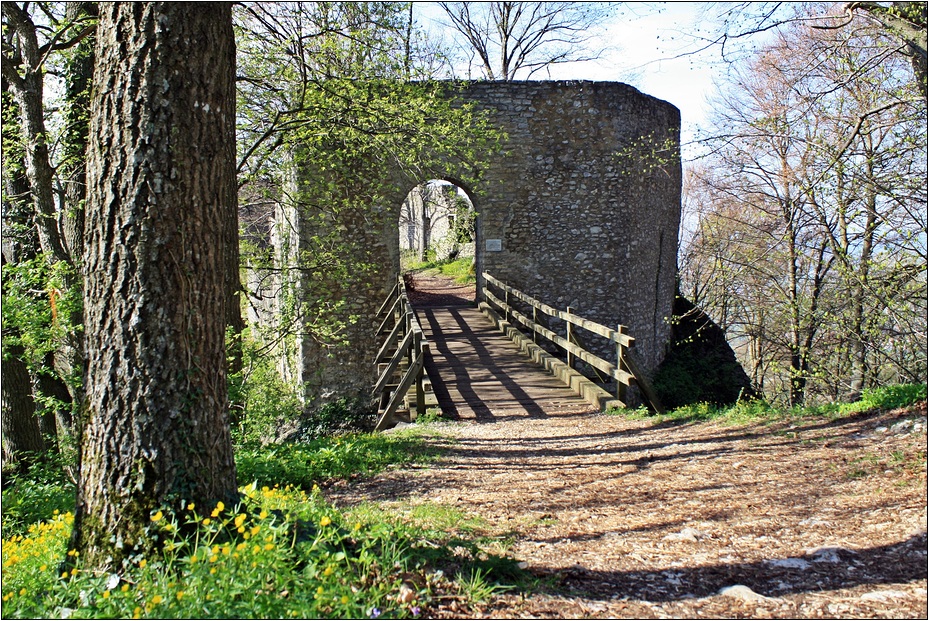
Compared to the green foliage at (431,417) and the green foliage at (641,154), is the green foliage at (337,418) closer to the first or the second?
the green foliage at (431,417)

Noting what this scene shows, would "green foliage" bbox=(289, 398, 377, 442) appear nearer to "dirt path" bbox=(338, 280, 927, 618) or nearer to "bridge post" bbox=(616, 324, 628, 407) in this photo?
"bridge post" bbox=(616, 324, 628, 407)

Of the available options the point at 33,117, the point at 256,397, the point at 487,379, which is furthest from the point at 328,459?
the point at 256,397

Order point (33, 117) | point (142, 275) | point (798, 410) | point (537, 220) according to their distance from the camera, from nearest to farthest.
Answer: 1. point (142, 275)
2. point (33, 117)
3. point (798, 410)
4. point (537, 220)

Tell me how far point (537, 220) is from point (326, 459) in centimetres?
836

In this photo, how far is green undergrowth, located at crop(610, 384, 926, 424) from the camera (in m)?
5.96

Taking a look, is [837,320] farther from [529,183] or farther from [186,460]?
[186,460]

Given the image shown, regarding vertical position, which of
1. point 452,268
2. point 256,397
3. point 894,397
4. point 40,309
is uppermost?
point 452,268

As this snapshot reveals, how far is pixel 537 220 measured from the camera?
514 inches

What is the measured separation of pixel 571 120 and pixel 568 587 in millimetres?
11295

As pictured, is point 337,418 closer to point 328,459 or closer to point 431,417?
point 431,417

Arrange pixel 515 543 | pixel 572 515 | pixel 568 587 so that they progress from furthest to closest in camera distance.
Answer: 1. pixel 572 515
2. pixel 515 543
3. pixel 568 587

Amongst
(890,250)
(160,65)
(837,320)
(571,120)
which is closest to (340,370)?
(571,120)

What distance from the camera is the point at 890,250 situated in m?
6.51

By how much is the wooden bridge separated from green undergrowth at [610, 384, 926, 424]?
0.52 m
